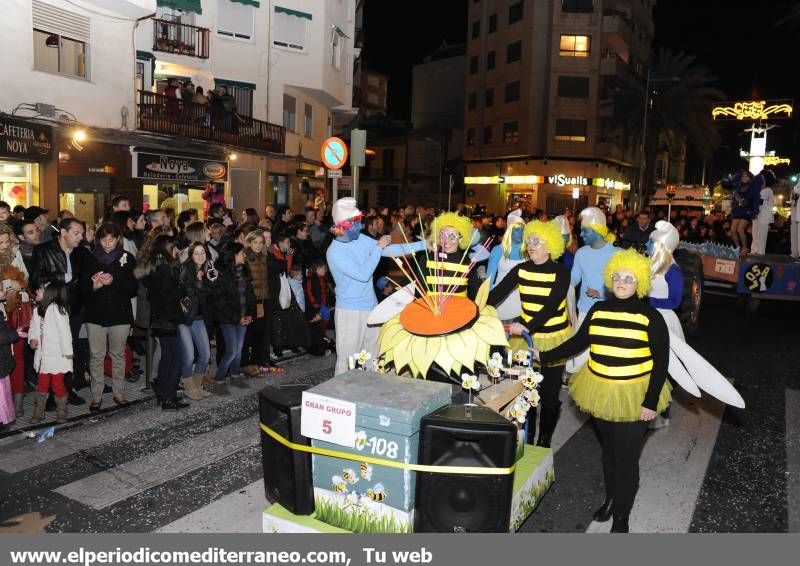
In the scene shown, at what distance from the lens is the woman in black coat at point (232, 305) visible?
802cm

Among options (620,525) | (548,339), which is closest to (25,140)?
(548,339)

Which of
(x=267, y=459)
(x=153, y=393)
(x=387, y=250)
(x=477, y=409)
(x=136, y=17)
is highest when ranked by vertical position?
(x=136, y=17)

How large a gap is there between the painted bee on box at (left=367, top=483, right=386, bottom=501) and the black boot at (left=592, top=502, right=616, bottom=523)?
213 cm

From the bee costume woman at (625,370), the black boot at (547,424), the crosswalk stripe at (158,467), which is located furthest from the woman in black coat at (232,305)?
the bee costume woman at (625,370)

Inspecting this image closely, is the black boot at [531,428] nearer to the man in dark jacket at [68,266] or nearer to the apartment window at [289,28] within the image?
the man in dark jacket at [68,266]

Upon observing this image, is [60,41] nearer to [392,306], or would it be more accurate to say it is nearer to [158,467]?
[158,467]

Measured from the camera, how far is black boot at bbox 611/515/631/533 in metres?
4.72

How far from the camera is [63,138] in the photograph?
53.5 ft

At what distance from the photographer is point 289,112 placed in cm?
2812

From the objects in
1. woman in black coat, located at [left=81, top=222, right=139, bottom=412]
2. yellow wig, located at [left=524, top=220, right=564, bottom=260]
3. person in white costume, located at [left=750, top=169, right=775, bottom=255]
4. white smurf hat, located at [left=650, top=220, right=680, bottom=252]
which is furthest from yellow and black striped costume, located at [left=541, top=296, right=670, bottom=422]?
person in white costume, located at [left=750, top=169, right=775, bottom=255]

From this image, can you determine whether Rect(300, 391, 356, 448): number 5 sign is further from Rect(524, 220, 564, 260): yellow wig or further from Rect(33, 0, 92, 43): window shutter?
Rect(33, 0, 92, 43): window shutter
